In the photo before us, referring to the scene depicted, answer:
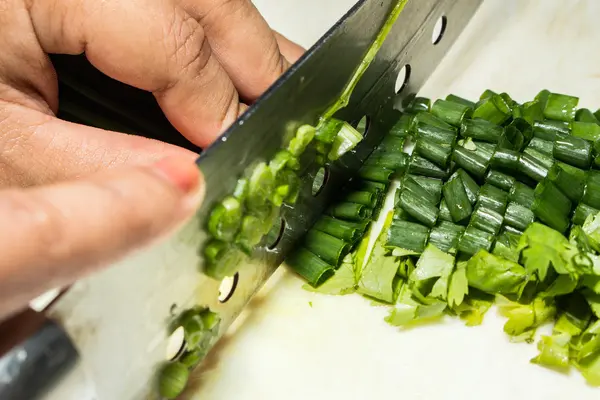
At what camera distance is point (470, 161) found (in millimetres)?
1654

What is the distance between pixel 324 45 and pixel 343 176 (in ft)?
1.32

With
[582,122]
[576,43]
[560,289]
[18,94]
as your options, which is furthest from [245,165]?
[576,43]

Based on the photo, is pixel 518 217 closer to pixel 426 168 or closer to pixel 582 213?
pixel 582 213

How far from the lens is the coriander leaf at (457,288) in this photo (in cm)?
150

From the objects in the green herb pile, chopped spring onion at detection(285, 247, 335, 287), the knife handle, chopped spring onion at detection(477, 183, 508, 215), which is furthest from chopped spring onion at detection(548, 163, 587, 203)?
the knife handle

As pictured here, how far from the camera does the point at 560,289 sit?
1.46 m

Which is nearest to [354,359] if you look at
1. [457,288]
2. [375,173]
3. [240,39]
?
[457,288]

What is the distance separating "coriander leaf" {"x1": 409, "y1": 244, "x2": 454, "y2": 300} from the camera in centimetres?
152

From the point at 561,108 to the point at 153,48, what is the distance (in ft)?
3.45

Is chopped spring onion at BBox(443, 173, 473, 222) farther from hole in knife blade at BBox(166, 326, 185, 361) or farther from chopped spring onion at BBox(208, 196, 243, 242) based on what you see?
hole in knife blade at BBox(166, 326, 185, 361)

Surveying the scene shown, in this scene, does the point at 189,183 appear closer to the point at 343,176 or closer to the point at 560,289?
the point at 343,176

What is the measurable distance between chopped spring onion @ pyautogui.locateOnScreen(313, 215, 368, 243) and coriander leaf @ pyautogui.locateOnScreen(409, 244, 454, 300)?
0.55ft

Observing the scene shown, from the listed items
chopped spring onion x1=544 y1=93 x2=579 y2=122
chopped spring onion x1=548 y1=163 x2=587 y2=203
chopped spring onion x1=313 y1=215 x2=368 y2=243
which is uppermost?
chopped spring onion x1=544 y1=93 x2=579 y2=122

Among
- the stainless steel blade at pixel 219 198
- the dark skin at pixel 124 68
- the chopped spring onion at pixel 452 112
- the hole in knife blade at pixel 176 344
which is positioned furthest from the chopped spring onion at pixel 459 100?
the hole in knife blade at pixel 176 344
